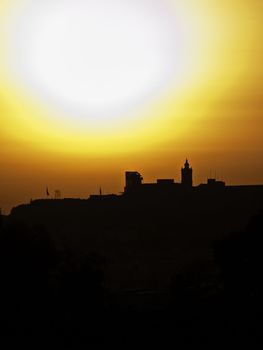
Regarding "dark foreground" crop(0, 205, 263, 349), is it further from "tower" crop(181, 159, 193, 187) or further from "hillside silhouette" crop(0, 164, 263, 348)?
"tower" crop(181, 159, 193, 187)

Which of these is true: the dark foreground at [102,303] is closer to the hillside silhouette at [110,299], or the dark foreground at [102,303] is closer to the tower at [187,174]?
the hillside silhouette at [110,299]

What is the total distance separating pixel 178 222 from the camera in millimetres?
170375

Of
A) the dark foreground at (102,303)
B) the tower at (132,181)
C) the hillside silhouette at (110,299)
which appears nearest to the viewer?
the dark foreground at (102,303)

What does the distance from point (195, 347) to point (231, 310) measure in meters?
6.31

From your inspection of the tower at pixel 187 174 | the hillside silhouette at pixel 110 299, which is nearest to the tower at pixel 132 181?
the tower at pixel 187 174

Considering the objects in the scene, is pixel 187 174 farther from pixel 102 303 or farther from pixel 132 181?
pixel 102 303

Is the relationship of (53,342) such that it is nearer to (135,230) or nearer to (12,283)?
(12,283)

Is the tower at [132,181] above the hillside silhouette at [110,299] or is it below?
above

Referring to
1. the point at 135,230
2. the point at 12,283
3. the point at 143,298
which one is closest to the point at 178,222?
the point at 135,230

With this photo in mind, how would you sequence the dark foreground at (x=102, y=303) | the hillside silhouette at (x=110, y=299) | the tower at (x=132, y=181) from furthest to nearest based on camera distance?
the tower at (x=132, y=181) → the hillside silhouette at (x=110, y=299) → the dark foreground at (x=102, y=303)

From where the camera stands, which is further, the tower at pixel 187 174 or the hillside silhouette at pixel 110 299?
the tower at pixel 187 174

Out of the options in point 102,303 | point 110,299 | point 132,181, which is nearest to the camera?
point 102,303

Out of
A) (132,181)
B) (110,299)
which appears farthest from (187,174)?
(110,299)

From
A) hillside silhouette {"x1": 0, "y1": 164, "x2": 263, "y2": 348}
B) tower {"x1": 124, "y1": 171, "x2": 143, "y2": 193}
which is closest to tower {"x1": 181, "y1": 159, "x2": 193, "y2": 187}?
tower {"x1": 124, "y1": 171, "x2": 143, "y2": 193}
